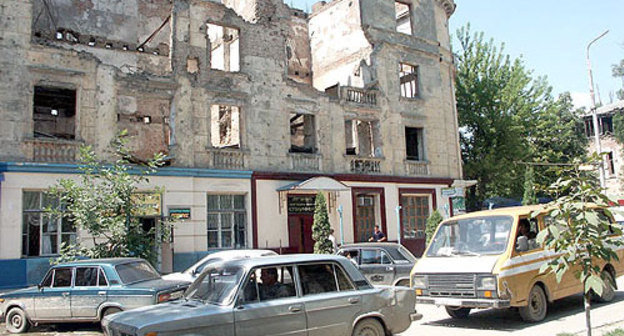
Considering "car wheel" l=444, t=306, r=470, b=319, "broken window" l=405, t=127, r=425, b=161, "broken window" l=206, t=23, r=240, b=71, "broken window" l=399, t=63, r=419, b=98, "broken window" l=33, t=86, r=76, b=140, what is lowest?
"car wheel" l=444, t=306, r=470, b=319

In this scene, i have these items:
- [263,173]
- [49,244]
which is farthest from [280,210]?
[49,244]

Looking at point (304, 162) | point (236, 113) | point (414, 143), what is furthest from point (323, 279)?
point (414, 143)

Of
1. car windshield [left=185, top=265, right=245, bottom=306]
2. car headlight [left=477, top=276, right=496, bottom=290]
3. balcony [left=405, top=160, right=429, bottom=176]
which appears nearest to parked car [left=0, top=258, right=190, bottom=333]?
car windshield [left=185, top=265, right=245, bottom=306]

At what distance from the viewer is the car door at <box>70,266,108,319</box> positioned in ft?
35.5

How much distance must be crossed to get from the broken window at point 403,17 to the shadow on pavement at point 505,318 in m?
20.0

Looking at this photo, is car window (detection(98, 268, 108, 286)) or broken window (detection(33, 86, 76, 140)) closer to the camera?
car window (detection(98, 268, 108, 286))

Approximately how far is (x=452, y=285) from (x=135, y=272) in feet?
21.5

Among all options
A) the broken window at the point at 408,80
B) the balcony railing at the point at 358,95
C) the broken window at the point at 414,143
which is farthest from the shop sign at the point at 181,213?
the broken window at the point at 408,80

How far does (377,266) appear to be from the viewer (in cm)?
1350

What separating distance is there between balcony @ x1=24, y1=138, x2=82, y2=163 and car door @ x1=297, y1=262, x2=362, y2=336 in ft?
42.6

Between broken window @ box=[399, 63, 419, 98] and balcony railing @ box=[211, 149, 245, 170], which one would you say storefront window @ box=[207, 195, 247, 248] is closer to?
balcony railing @ box=[211, 149, 245, 170]

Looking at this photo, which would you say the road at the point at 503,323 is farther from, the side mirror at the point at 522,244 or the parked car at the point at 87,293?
the side mirror at the point at 522,244

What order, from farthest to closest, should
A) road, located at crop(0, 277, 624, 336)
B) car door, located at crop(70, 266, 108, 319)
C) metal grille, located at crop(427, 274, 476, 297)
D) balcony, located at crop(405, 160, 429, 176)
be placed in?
balcony, located at crop(405, 160, 429, 176) → car door, located at crop(70, 266, 108, 319) → metal grille, located at crop(427, 274, 476, 297) → road, located at crop(0, 277, 624, 336)

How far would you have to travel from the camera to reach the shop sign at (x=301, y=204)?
876 inches
